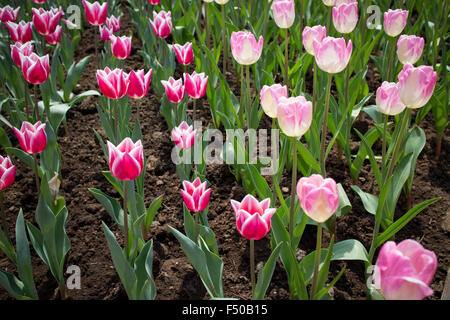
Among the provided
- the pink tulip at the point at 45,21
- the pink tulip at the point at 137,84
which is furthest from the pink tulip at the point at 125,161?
the pink tulip at the point at 45,21

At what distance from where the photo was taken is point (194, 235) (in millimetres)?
1647

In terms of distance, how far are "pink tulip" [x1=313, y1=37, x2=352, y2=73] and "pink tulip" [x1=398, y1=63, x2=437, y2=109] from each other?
0.88ft

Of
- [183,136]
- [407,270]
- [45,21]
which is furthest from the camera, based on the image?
[45,21]

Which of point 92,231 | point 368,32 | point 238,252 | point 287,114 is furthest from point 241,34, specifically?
point 368,32

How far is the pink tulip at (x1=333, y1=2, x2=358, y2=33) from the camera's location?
77.1 inches

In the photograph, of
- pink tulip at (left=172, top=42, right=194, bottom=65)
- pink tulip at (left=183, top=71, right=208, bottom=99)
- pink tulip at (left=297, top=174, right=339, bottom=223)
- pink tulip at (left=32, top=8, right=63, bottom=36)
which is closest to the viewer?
pink tulip at (left=297, top=174, right=339, bottom=223)

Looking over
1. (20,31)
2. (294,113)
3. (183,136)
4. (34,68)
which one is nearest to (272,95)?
(294,113)

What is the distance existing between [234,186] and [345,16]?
89cm

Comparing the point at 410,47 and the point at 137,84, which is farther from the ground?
the point at 410,47

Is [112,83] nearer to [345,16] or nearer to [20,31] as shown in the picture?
[20,31]

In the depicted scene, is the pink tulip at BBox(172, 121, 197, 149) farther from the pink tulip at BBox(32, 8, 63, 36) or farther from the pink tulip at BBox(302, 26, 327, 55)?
the pink tulip at BBox(32, 8, 63, 36)

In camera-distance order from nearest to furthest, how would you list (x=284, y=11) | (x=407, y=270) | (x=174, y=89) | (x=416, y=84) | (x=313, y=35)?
1. (x=407, y=270)
2. (x=416, y=84)
3. (x=313, y=35)
4. (x=174, y=89)
5. (x=284, y=11)

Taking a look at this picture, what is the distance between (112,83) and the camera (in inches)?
70.2

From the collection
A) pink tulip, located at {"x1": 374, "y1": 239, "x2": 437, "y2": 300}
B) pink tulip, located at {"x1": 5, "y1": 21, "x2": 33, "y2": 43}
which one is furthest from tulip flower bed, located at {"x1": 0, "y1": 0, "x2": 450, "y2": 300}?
pink tulip, located at {"x1": 5, "y1": 21, "x2": 33, "y2": 43}
